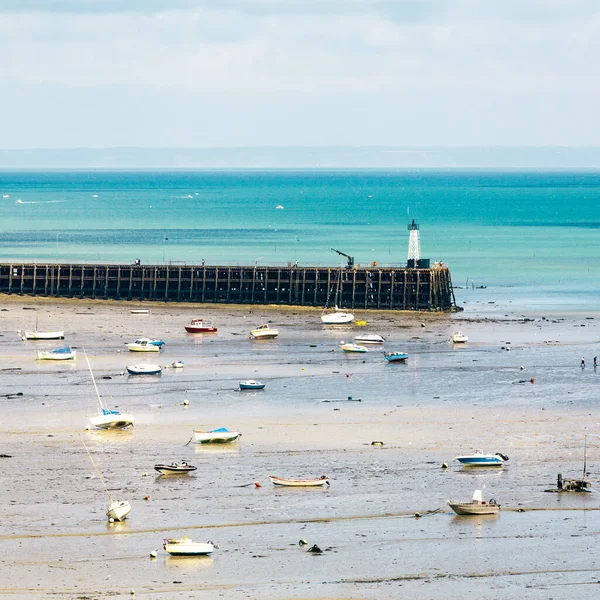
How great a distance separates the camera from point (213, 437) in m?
57.8

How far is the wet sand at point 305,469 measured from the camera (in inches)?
1635

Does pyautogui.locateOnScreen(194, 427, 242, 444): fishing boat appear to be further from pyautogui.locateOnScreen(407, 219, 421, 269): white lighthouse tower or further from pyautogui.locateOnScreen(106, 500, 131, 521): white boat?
pyautogui.locateOnScreen(407, 219, 421, 269): white lighthouse tower

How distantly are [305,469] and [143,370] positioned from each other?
2393cm

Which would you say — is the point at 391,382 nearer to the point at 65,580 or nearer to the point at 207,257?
the point at 65,580

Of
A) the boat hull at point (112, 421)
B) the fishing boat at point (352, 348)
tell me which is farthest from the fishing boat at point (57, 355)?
the boat hull at point (112, 421)

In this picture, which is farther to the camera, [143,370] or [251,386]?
[143,370]

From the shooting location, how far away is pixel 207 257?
14400 cm

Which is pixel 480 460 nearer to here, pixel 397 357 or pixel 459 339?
pixel 397 357

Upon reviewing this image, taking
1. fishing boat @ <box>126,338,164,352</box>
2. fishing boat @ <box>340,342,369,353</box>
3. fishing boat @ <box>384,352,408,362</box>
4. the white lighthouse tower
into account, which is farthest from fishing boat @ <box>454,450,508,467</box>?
the white lighthouse tower

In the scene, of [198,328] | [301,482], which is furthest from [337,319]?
[301,482]

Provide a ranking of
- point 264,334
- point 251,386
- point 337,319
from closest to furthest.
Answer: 1. point 251,386
2. point 264,334
3. point 337,319

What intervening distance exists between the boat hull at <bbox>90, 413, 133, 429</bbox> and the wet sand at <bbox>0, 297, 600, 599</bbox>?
0.58 meters

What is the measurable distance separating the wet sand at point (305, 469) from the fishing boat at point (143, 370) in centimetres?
121

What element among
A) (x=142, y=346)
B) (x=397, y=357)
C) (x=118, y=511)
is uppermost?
(x=397, y=357)
